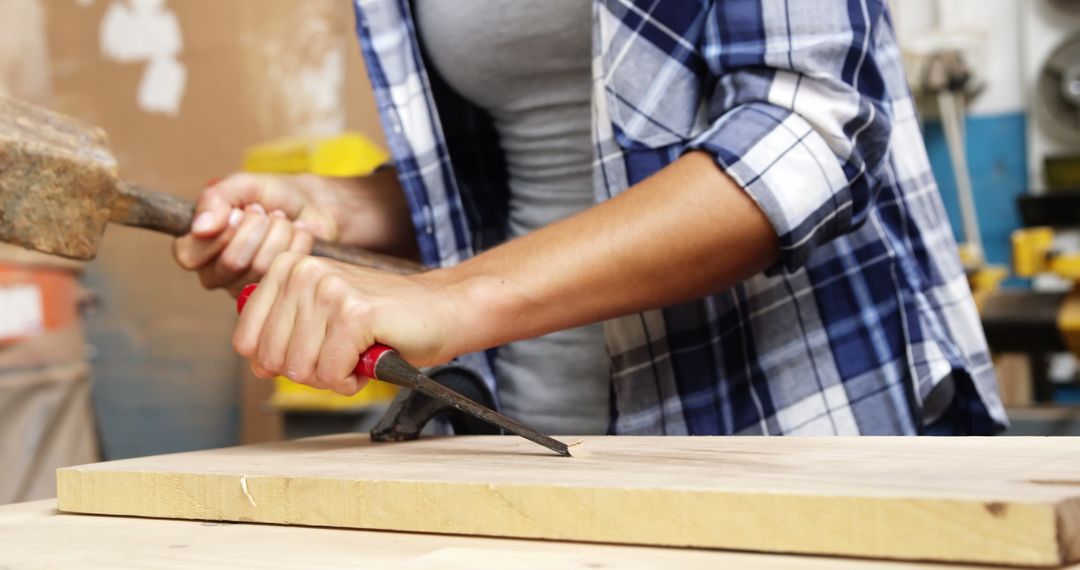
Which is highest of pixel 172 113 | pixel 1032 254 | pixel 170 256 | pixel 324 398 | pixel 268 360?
pixel 172 113

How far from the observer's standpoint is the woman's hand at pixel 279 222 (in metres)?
1.14

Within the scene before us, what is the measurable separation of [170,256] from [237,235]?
2421 millimetres

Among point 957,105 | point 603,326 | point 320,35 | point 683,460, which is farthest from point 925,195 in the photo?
point 957,105

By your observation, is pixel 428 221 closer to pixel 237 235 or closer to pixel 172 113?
pixel 237 235

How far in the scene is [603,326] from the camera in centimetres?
107

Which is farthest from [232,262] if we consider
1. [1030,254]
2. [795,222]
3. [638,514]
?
[1030,254]

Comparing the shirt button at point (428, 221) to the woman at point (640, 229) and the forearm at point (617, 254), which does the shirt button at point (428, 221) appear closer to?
the woman at point (640, 229)

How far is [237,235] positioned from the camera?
114cm

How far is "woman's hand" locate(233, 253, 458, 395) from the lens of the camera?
79cm

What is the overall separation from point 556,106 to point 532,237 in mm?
262

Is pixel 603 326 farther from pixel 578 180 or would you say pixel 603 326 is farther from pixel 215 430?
pixel 215 430

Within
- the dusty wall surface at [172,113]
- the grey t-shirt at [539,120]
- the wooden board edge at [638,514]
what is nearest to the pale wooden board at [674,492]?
the wooden board edge at [638,514]

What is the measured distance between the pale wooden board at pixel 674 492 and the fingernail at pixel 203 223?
336 millimetres

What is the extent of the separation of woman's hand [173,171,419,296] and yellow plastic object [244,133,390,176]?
137 cm
